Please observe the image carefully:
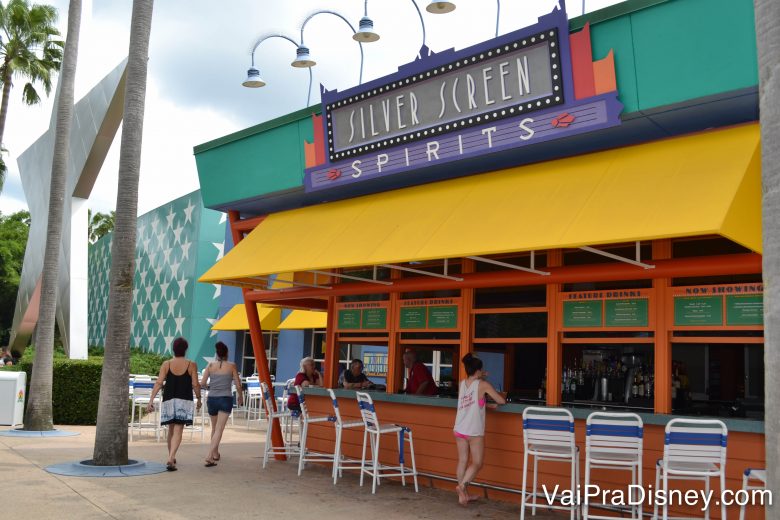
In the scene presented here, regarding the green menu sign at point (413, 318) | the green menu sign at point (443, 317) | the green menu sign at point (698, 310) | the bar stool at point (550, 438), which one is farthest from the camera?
the green menu sign at point (413, 318)

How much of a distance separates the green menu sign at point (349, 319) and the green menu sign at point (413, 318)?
0.90m

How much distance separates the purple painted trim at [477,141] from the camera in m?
7.20

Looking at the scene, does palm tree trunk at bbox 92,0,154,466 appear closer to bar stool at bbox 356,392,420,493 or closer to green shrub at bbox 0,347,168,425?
bar stool at bbox 356,392,420,493

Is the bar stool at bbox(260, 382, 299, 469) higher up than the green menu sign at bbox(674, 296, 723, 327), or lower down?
lower down

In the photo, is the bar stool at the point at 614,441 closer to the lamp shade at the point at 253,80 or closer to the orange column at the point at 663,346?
the orange column at the point at 663,346

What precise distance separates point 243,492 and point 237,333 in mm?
16099

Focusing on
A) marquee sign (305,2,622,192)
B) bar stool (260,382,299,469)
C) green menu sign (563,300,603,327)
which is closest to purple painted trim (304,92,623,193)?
marquee sign (305,2,622,192)

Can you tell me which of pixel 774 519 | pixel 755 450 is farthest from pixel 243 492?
pixel 774 519

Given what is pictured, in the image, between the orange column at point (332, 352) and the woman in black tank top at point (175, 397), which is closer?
the woman in black tank top at point (175, 397)

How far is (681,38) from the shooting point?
6609 millimetres

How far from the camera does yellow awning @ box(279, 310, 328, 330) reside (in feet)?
56.7

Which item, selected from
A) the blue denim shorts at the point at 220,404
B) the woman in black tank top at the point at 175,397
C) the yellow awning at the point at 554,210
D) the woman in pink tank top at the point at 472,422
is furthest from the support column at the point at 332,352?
the woman in pink tank top at the point at 472,422

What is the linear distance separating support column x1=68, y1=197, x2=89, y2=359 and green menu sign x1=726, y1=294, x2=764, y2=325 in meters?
17.8

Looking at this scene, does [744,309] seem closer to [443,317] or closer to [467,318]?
[467,318]
